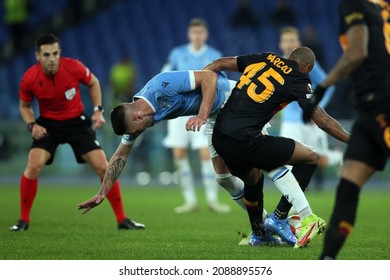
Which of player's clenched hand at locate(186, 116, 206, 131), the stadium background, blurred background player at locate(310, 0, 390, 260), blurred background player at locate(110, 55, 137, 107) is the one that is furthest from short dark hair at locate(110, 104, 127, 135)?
the stadium background

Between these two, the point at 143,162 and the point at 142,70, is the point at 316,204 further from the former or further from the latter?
the point at 142,70

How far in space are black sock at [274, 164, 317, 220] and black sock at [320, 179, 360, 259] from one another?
6.32ft

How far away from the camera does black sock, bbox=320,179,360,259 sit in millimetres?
6012

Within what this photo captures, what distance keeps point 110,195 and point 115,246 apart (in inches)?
71.1

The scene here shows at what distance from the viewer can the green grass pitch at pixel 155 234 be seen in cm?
747

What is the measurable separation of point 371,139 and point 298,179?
85.0 inches

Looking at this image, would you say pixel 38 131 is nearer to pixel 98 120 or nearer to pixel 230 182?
pixel 98 120

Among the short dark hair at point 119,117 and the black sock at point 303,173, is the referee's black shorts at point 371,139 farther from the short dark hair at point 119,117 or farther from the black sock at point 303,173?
the short dark hair at point 119,117

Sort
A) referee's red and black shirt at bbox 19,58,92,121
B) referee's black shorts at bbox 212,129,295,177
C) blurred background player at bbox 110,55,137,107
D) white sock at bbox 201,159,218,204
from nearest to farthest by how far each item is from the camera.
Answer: referee's black shorts at bbox 212,129,295,177 → referee's red and black shirt at bbox 19,58,92,121 → white sock at bbox 201,159,218,204 → blurred background player at bbox 110,55,137,107

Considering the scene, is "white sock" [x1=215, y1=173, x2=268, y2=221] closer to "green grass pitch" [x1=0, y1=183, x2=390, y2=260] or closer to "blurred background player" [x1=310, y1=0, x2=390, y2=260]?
"green grass pitch" [x1=0, y1=183, x2=390, y2=260]

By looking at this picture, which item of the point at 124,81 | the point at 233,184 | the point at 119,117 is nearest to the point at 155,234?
the point at 233,184

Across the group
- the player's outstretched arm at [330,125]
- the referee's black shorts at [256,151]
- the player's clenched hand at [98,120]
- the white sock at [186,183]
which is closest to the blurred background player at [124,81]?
the white sock at [186,183]
